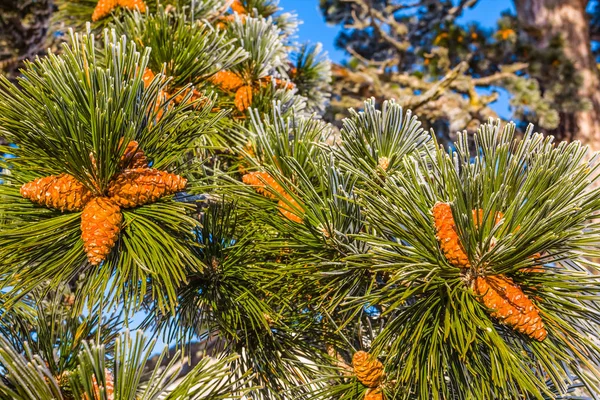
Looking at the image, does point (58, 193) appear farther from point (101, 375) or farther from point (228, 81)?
point (228, 81)

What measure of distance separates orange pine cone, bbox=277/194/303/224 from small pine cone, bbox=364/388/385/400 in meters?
0.22

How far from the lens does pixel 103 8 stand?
3.04 feet

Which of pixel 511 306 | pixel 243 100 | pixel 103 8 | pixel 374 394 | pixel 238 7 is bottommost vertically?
pixel 374 394

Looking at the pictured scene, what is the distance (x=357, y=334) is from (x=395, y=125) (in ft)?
0.94

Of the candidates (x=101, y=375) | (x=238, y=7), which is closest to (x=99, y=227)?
(x=101, y=375)

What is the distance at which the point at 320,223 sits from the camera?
23.7 inches

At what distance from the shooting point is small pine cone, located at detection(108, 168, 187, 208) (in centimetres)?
55

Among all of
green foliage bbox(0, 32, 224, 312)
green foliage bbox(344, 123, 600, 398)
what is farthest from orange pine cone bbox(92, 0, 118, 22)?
green foliage bbox(344, 123, 600, 398)

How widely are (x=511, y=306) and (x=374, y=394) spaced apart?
0.66 feet

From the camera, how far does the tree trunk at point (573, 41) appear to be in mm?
3275

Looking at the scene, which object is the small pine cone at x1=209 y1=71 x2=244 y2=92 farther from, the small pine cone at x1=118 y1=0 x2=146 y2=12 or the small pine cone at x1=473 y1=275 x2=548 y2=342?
the small pine cone at x1=473 y1=275 x2=548 y2=342

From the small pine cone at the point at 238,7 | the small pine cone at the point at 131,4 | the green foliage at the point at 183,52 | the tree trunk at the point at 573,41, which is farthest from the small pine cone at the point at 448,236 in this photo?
the tree trunk at the point at 573,41

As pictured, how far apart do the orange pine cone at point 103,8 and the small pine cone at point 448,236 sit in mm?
731

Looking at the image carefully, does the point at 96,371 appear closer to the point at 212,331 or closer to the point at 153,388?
the point at 153,388
